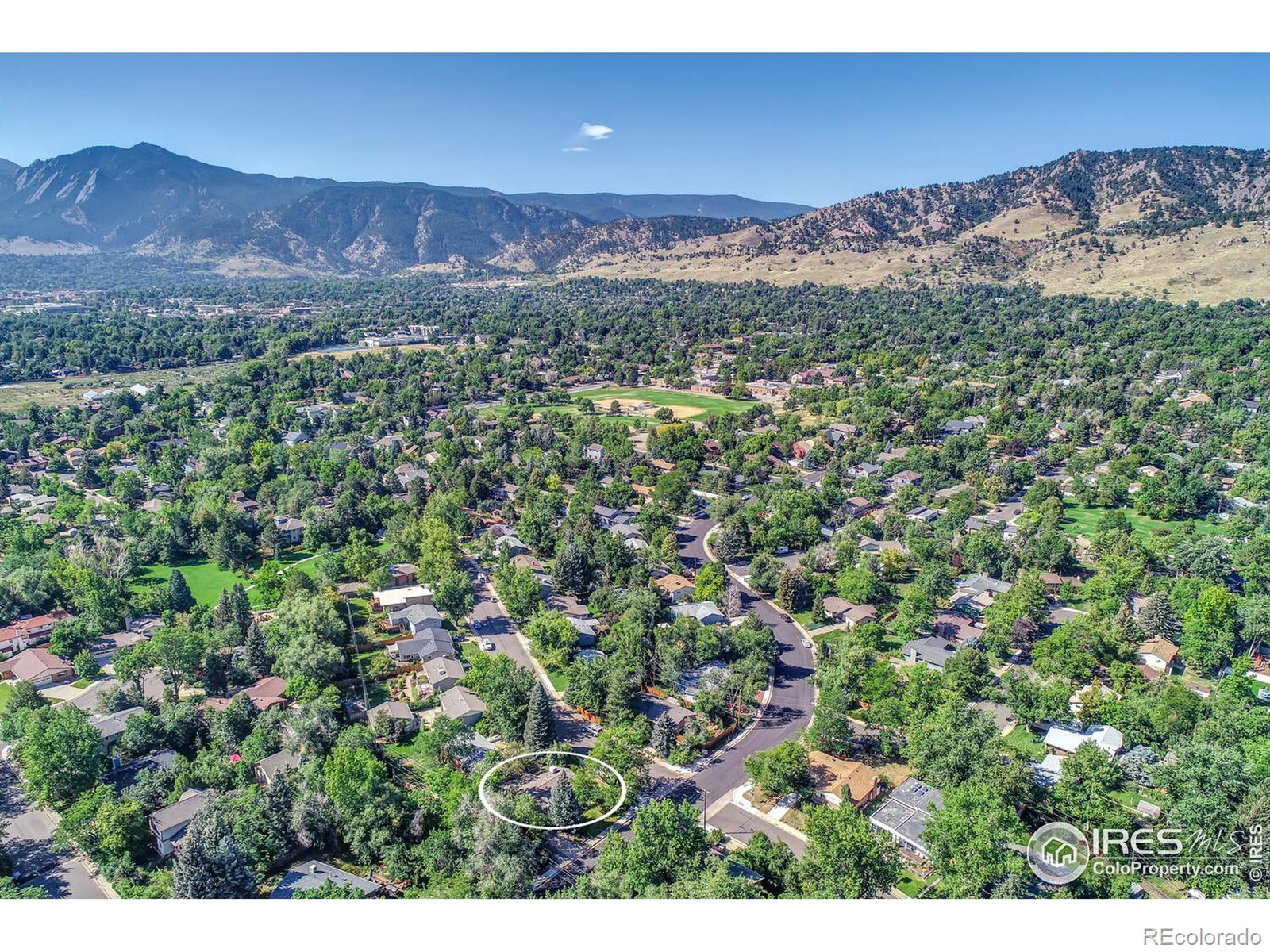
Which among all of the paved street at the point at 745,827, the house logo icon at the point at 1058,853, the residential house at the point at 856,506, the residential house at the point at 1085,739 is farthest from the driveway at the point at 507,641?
the residential house at the point at 856,506

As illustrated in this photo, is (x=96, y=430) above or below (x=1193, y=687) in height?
above

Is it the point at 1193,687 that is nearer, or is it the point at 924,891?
the point at 924,891

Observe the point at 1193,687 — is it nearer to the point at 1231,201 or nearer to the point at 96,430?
the point at 96,430

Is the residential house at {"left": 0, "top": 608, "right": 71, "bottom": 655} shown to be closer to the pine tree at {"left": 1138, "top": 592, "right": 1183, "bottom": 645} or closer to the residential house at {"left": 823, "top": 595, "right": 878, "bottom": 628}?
the residential house at {"left": 823, "top": 595, "right": 878, "bottom": 628}

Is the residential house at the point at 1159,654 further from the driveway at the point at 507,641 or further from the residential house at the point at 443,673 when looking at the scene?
the residential house at the point at 443,673

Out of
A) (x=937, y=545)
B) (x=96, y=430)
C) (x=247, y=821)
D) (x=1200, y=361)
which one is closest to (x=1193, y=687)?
(x=937, y=545)

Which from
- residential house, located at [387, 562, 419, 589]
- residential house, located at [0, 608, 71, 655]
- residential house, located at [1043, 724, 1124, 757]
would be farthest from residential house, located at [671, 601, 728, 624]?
residential house, located at [0, 608, 71, 655]
